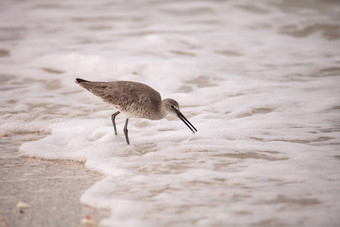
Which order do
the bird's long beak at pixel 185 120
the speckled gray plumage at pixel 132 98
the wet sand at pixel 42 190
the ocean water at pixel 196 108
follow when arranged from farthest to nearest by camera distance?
the bird's long beak at pixel 185 120 < the speckled gray plumage at pixel 132 98 < the ocean water at pixel 196 108 < the wet sand at pixel 42 190

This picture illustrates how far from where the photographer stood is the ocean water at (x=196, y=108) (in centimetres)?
382

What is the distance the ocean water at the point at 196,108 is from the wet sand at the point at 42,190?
134mm

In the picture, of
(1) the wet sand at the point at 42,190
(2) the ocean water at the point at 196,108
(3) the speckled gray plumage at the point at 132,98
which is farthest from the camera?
(3) the speckled gray plumage at the point at 132,98

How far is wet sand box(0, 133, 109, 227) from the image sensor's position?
11.8 ft

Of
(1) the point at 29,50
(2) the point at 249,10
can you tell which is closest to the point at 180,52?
(1) the point at 29,50

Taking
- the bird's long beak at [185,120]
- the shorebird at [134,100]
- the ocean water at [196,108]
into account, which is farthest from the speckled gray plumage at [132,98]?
the ocean water at [196,108]

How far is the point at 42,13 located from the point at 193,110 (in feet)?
28.0

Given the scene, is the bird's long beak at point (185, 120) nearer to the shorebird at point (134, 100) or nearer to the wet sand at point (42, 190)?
the shorebird at point (134, 100)

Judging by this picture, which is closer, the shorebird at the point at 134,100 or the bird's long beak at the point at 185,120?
the shorebird at the point at 134,100

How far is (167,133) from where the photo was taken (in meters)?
5.62

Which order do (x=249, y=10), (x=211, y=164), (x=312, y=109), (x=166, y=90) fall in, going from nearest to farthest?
(x=211, y=164)
(x=312, y=109)
(x=166, y=90)
(x=249, y=10)

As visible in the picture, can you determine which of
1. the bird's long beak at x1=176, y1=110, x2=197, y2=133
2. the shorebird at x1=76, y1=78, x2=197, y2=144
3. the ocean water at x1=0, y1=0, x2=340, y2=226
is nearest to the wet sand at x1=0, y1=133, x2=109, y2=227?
the ocean water at x1=0, y1=0, x2=340, y2=226

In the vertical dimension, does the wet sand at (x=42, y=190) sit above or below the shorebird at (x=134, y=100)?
below

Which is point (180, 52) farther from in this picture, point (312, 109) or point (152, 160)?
point (152, 160)
